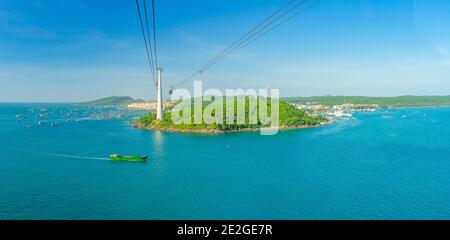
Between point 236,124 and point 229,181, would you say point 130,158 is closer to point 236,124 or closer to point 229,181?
point 229,181

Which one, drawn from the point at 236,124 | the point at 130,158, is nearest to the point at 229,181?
the point at 130,158

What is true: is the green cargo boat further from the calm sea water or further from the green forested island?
the green forested island

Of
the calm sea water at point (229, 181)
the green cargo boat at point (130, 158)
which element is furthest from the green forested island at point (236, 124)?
the green cargo boat at point (130, 158)

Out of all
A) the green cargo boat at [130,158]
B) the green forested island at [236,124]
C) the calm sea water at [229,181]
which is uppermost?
the green forested island at [236,124]

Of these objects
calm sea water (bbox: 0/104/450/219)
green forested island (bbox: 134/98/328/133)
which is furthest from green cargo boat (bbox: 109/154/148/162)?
green forested island (bbox: 134/98/328/133)

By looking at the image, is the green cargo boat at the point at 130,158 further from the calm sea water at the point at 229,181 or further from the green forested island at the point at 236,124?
the green forested island at the point at 236,124

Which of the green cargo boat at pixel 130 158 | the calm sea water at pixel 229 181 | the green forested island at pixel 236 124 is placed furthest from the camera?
the green forested island at pixel 236 124

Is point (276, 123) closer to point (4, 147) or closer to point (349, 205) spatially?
point (349, 205)

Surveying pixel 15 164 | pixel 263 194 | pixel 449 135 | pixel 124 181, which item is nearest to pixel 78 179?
pixel 124 181

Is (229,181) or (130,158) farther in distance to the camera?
(130,158)

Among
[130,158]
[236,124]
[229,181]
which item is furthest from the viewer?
[236,124]
